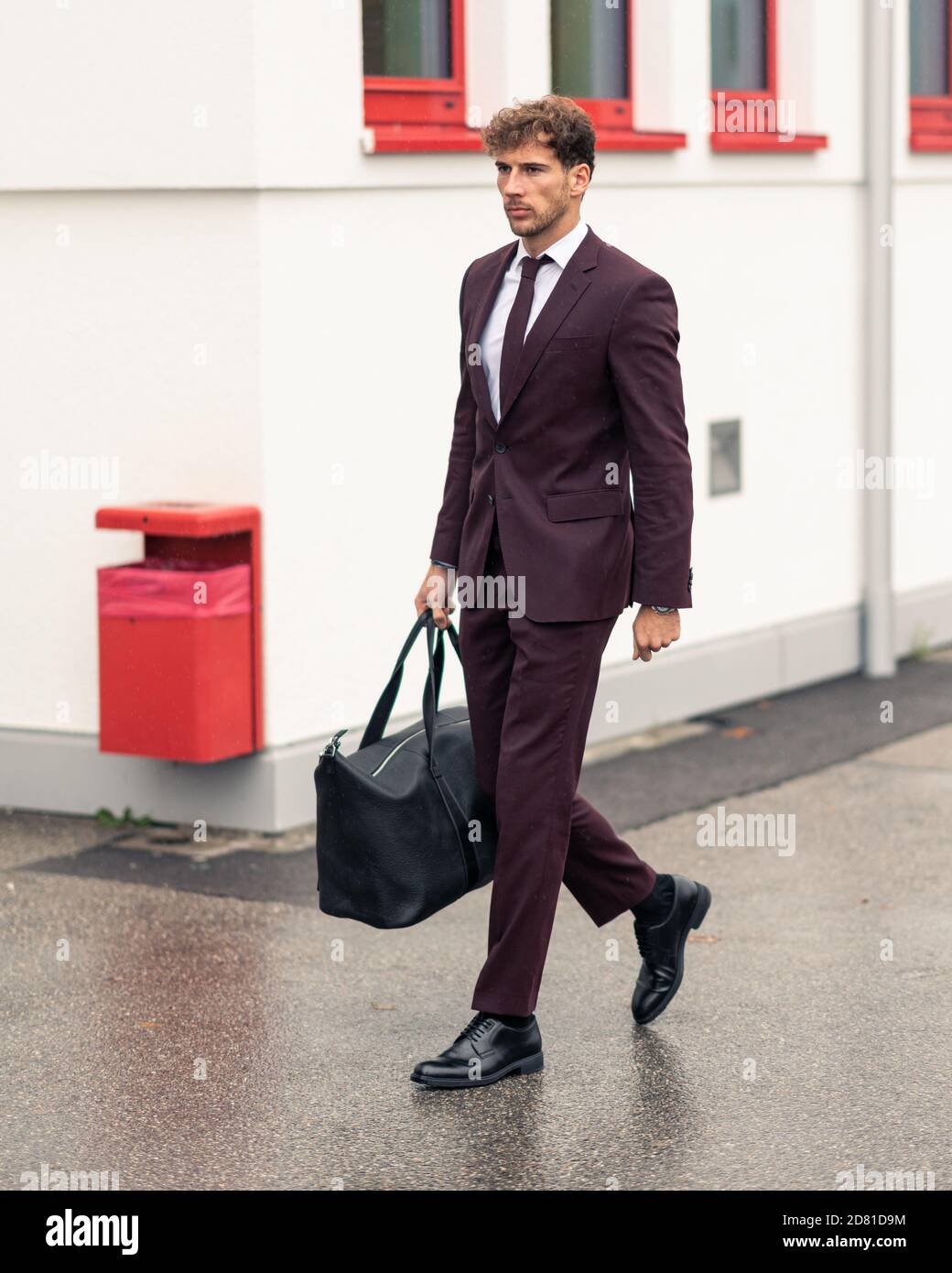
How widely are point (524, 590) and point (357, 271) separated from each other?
292cm

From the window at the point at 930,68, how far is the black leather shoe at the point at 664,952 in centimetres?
651

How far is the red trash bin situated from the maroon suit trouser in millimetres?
2140

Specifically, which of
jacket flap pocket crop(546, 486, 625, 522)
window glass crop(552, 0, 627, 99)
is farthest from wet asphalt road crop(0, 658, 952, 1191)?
window glass crop(552, 0, 627, 99)

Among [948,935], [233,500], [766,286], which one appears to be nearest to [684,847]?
[948,935]

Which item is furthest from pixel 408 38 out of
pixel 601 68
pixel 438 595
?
pixel 438 595

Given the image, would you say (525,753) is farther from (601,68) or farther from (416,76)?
(601,68)

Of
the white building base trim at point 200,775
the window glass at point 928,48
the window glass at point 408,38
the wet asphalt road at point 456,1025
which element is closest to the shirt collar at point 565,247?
the wet asphalt road at point 456,1025

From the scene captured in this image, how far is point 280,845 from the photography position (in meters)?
7.43

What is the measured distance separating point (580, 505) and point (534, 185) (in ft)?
2.34

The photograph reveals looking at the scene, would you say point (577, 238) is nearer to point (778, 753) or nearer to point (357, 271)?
point (357, 271)

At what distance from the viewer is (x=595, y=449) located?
5066 millimetres

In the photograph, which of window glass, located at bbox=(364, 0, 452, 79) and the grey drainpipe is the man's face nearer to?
window glass, located at bbox=(364, 0, 452, 79)

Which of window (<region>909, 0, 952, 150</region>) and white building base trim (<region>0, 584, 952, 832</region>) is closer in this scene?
white building base trim (<region>0, 584, 952, 832</region>)

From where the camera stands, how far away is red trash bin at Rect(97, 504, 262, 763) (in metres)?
7.19
